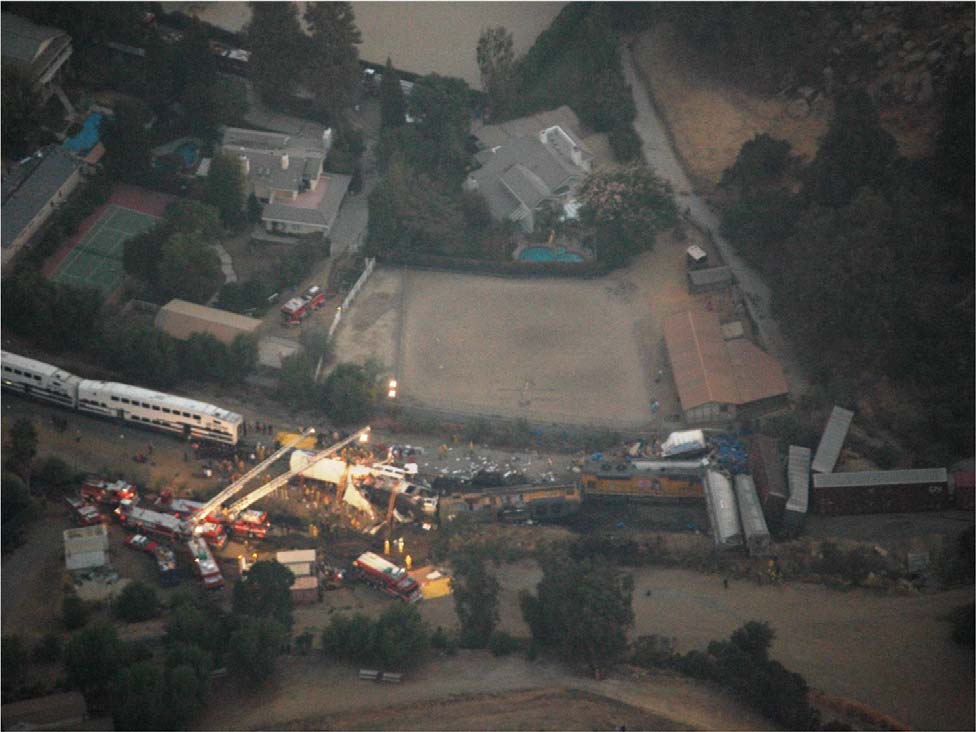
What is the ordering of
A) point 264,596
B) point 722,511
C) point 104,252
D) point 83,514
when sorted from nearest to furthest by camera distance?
point 264,596 < point 83,514 < point 722,511 < point 104,252

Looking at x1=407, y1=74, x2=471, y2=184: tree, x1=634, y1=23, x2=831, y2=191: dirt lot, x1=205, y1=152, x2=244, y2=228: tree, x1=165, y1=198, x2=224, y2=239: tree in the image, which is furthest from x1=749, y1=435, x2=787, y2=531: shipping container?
x1=205, y1=152, x2=244, y2=228: tree

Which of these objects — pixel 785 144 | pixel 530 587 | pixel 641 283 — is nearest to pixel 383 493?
pixel 530 587

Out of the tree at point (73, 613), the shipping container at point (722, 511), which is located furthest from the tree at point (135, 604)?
the shipping container at point (722, 511)

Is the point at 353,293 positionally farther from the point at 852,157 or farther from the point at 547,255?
the point at 852,157

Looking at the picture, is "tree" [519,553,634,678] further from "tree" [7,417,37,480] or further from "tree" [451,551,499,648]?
"tree" [7,417,37,480]

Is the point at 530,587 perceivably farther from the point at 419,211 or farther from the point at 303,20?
the point at 303,20

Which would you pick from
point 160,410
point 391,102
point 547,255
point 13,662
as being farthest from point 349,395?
point 391,102
